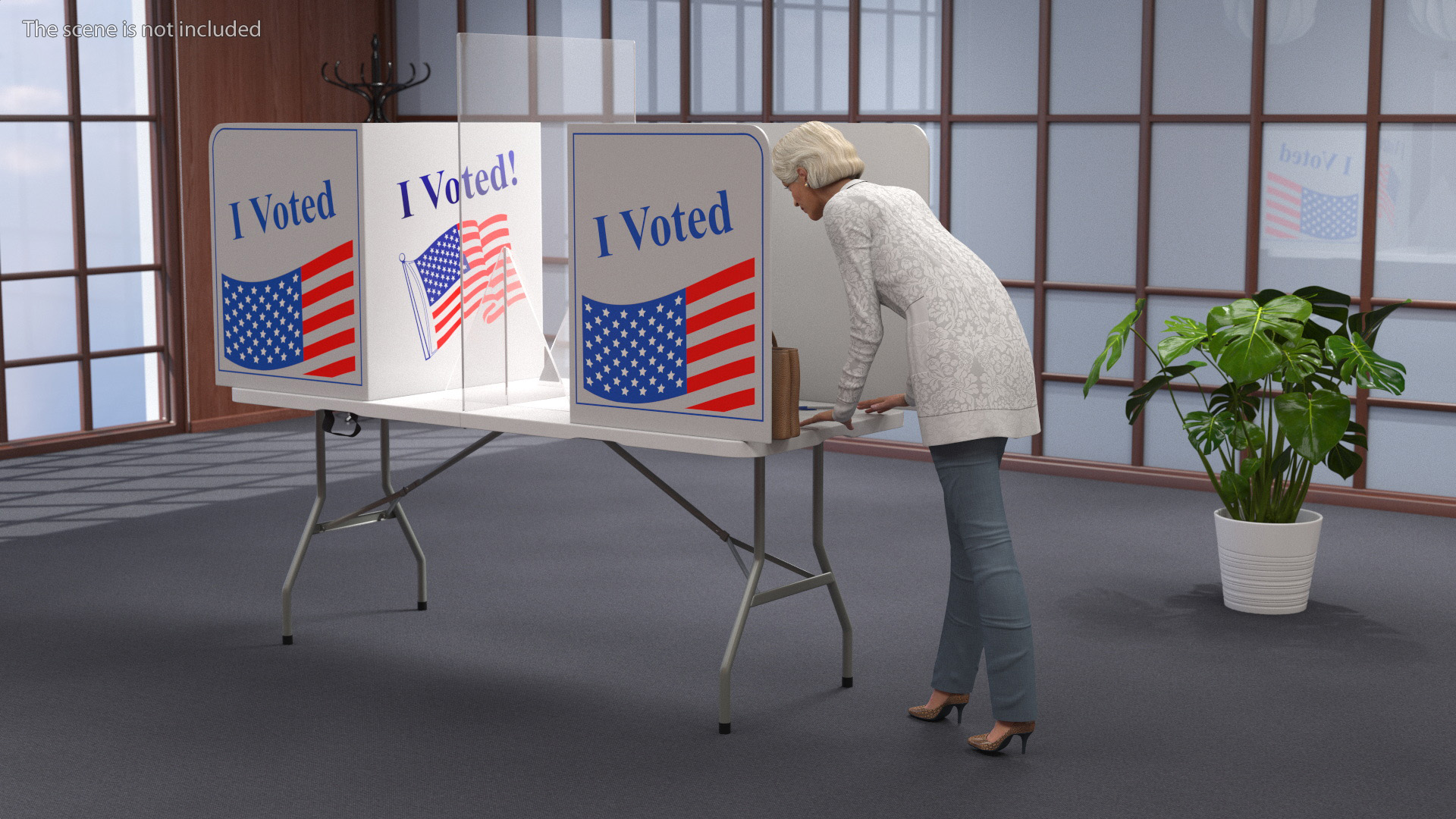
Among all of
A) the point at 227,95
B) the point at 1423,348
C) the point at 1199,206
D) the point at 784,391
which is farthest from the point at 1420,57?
the point at 227,95

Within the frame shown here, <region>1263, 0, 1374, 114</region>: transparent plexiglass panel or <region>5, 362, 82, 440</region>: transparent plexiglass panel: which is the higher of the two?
<region>1263, 0, 1374, 114</region>: transparent plexiglass panel

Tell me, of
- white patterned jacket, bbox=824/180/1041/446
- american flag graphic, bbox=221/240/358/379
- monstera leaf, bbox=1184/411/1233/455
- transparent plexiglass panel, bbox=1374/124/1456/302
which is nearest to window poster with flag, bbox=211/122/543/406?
american flag graphic, bbox=221/240/358/379

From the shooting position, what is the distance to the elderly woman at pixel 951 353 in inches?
121

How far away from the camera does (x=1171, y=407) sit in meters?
6.15

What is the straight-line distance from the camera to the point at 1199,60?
5957 mm

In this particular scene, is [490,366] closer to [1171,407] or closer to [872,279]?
[872,279]

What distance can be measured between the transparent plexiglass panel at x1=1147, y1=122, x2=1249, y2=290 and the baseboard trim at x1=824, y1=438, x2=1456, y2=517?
0.77 metres

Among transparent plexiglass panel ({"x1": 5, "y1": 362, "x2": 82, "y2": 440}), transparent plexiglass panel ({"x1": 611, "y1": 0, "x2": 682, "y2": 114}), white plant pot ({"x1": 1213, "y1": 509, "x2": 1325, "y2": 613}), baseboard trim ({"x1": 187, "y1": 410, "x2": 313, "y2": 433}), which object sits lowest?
white plant pot ({"x1": 1213, "y1": 509, "x2": 1325, "y2": 613})

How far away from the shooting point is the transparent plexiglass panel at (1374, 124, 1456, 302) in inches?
219

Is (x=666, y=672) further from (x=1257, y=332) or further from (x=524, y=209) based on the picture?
(x=1257, y=332)

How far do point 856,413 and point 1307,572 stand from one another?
1.68 meters

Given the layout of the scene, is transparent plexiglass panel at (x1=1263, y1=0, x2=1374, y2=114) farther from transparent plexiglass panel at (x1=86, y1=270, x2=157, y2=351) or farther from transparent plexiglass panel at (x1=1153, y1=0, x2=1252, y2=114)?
transparent plexiglass panel at (x1=86, y1=270, x2=157, y2=351)

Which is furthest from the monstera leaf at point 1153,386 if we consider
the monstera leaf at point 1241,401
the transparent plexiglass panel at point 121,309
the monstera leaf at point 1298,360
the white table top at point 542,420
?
the transparent plexiglass panel at point 121,309

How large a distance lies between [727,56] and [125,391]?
3.29 m
